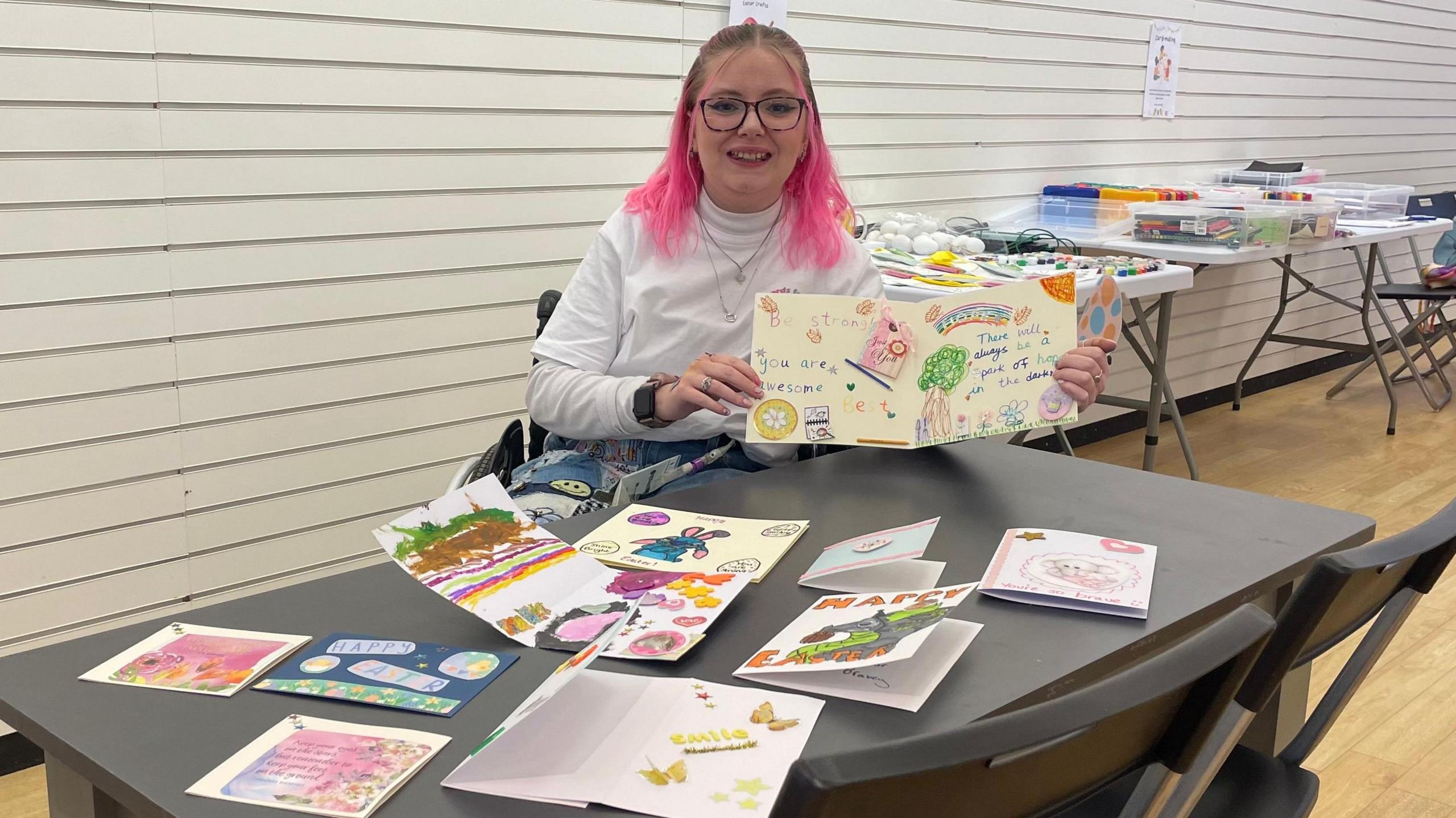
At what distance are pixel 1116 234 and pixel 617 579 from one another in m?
3.53

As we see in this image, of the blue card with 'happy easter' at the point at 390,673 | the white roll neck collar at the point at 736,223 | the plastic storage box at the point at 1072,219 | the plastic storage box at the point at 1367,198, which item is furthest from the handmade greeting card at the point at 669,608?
the plastic storage box at the point at 1367,198

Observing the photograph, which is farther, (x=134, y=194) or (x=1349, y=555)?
(x=134, y=194)

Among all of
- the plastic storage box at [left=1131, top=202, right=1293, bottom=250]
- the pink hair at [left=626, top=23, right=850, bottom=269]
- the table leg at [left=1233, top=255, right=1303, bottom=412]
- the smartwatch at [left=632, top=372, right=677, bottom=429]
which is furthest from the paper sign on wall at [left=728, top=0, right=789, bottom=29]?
the table leg at [left=1233, top=255, right=1303, bottom=412]

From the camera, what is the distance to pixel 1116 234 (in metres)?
4.35

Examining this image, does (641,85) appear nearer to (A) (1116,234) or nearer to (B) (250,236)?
(B) (250,236)

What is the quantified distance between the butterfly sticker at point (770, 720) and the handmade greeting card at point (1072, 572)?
37 cm

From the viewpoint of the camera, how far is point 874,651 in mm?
1025

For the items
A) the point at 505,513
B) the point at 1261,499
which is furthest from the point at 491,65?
the point at 1261,499

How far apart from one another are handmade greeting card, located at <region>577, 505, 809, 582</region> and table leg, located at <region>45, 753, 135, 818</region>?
550 millimetres

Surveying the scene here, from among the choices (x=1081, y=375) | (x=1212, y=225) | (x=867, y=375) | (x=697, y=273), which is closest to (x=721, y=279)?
(x=697, y=273)

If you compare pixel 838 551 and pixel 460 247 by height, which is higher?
pixel 460 247

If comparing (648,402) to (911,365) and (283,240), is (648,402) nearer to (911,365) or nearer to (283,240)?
(911,365)

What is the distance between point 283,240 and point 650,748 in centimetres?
198

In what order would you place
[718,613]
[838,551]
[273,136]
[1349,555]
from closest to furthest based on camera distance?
[1349,555] < [718,613] < [838,551] < [273,136]
